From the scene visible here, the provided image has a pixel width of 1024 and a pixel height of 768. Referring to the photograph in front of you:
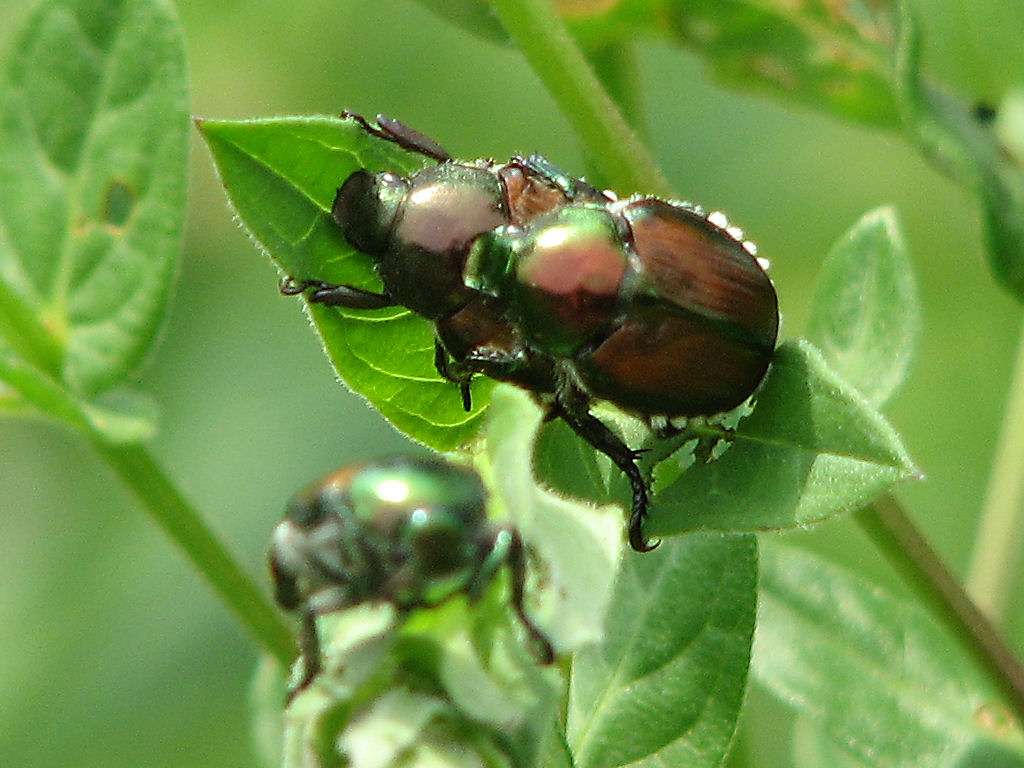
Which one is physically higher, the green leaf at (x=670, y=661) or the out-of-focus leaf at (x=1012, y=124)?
the green leaf at (x=670, y=661)


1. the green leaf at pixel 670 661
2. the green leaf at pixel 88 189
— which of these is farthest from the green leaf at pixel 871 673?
the green leaf at pixel 88 189

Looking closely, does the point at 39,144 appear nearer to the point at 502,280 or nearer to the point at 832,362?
the point at 502,280

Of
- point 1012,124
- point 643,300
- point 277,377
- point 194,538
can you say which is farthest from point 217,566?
point 277,377

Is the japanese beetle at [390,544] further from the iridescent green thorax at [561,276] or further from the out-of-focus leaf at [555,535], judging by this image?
the iridescent green thorax at [561,276]

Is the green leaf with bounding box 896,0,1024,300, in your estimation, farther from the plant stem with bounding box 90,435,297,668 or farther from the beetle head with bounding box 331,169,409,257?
the plant stem with bounding box 90,435,297,668

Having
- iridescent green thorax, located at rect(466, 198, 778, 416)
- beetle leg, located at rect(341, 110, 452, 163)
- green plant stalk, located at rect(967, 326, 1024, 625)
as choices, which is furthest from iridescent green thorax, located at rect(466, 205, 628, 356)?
green plant stalk, located at rect(967, 326, 1024, 625)

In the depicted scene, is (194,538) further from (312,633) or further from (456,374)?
(312,633)
